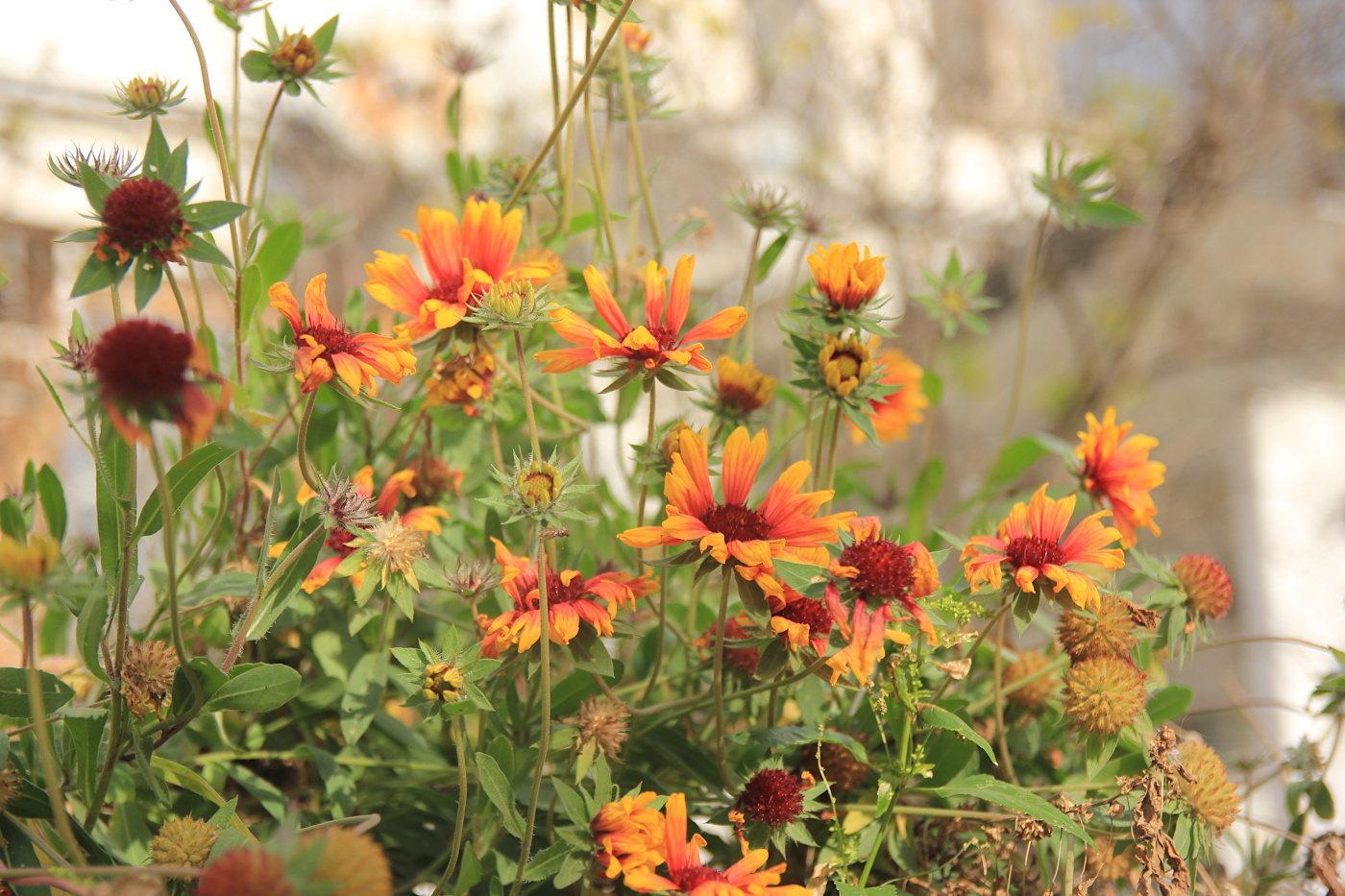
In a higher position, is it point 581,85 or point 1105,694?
point 581,85

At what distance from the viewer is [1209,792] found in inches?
15.2

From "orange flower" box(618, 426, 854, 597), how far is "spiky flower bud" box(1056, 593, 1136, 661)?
5.3 inches

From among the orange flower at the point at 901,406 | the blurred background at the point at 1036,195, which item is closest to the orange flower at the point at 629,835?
the orange flower at the point at 901,406

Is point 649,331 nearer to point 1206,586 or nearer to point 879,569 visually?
point 879,569

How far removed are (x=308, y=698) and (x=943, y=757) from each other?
33 cm

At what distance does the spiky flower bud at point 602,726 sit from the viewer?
1.23 feet

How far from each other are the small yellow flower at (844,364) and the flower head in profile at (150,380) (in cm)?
25

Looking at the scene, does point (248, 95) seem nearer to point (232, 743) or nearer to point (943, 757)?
point (232, 743)

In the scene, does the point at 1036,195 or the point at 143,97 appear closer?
the point at 143,97

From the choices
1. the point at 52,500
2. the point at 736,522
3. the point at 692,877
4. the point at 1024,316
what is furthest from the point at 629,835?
the point at 1024,316

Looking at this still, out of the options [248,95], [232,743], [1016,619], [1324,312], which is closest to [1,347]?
[248,95]

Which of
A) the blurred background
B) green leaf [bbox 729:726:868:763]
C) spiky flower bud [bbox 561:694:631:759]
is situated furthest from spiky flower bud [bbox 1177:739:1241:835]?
the blurred background

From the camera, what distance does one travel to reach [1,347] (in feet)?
5.27

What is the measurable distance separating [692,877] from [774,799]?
51 mm
